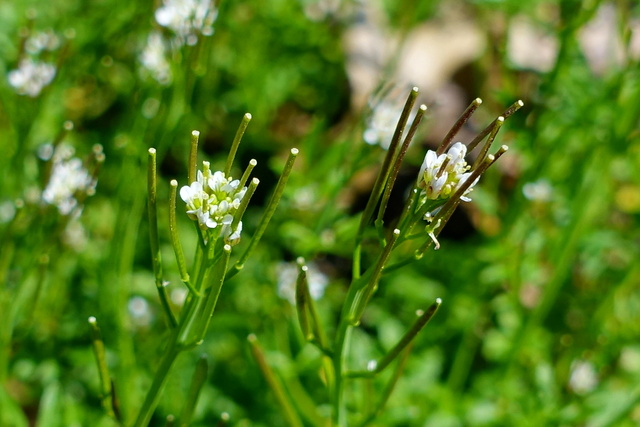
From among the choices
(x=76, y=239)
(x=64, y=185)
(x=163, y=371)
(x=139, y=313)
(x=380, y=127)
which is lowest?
(x=139, y=313)

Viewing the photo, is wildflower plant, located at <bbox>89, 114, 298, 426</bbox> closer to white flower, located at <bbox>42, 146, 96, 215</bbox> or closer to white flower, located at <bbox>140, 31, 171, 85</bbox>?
white flower, located at <bbox>42, 146, 96, 215</bbox>

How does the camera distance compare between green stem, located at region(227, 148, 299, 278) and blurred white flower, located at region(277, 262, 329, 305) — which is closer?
green stem, located at region(227, 148, 299, 278)

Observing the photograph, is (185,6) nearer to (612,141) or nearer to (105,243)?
(105,243)

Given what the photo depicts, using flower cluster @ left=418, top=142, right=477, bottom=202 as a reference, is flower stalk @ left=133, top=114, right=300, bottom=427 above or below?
below

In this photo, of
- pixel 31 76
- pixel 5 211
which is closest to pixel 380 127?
Answer: pixel 31 76

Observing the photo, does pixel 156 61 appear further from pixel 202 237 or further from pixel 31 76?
pixel 202 237

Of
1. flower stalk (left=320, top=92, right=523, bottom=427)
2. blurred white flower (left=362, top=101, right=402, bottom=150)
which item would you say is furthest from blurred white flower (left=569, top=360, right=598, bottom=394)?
flower stalk (left=320, top=92, right=523, bottom=427)
